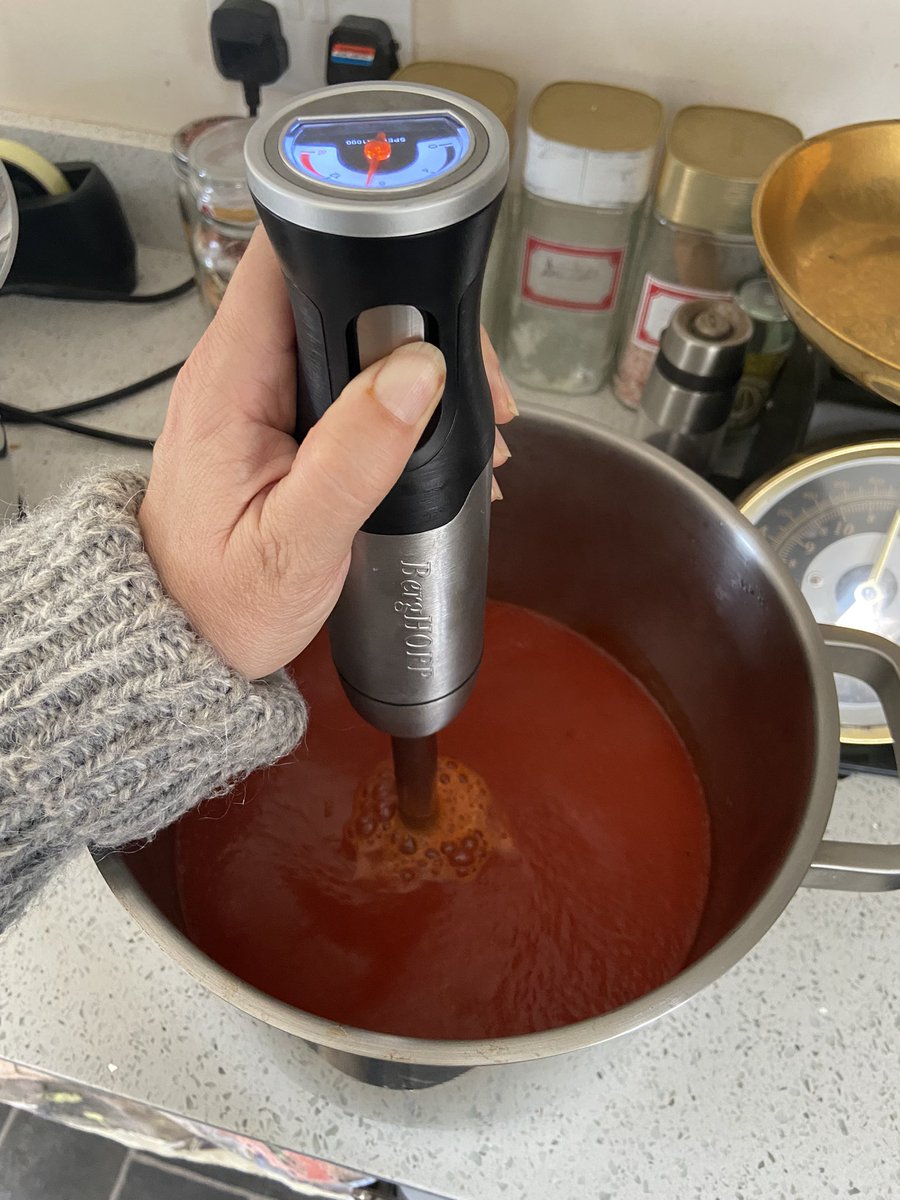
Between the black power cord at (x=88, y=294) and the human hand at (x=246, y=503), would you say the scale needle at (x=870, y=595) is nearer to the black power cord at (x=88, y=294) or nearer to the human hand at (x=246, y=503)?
the human hand at (x=246, y=503)

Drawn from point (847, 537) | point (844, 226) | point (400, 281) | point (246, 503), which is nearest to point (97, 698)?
point (246, 503)

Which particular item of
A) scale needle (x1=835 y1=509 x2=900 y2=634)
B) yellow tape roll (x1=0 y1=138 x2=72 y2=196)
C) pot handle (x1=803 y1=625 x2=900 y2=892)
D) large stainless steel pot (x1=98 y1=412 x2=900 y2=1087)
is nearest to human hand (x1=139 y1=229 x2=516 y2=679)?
large stainless steel pot (x1=98 y1=412 x2=900 y2=1087)

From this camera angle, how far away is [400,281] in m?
0.24

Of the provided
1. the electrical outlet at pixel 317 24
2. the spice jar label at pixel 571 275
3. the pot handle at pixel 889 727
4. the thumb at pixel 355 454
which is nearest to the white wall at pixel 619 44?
the electrical outlet at pixel 317 24

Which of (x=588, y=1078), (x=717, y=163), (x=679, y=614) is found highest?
(x=717, y=163)

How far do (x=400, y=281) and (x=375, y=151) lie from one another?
0.12ft

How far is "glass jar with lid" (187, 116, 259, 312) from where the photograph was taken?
0.66 meters

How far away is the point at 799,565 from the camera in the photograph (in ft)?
1.79

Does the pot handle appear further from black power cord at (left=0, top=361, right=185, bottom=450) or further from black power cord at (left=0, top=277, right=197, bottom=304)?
black power cord at (left=0, top=277, right=197, bottom=304)

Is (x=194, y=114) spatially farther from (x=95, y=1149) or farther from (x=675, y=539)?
(x=95, y=1149)

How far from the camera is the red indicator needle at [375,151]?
0.24m

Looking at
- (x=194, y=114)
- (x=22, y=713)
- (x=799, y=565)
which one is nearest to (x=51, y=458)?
(x=194, y=114)

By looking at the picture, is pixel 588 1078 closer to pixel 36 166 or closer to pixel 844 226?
pixel 844 226

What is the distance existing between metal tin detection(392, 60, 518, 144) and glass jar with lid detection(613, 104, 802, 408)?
106 millimetres
